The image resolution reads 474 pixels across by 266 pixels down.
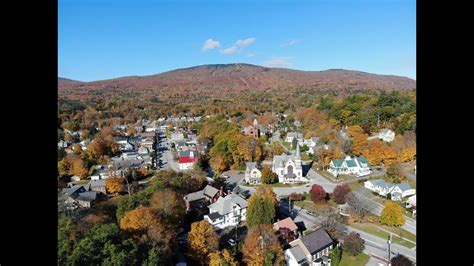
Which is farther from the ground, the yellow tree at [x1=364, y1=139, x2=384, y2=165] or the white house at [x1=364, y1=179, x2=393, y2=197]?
the yellow tree at [x1=364, y1=139, x2=384, y2=165]

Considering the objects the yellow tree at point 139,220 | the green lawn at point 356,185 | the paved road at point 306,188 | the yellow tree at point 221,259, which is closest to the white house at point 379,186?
the green lawn at point 356,185

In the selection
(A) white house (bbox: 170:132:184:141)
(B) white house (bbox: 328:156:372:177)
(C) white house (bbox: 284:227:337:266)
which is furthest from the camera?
(A) white house (bbox: 170:132:184:141)

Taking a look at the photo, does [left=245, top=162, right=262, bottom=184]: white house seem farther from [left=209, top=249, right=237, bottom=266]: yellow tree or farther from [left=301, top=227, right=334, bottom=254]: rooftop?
[left=209, top=249, right=237, bottom=266]: yellow tree

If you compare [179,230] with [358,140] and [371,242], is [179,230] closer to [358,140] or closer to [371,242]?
[371,242]

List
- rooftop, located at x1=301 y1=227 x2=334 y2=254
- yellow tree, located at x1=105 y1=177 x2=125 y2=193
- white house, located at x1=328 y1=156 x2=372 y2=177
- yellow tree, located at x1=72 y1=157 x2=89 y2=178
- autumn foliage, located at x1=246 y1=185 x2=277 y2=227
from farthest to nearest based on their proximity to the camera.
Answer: white house, located at x1=328 y1=156 x2=372 y2=177 → yellow tree, located at x1=72 y1=157 x2=89 y2=178 → yellow tree, located at x1=105 y1=177 x2=125 y2=193 → autumn foliage, located at x1=246 y1=185 x2=277 y2=227 → rooftop, located at x1=301 y1=227 x2=334 y2=254

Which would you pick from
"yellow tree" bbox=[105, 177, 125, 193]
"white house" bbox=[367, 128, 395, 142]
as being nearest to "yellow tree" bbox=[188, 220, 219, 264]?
"yellow tree" bbox=[105, 177, 125, 193]
